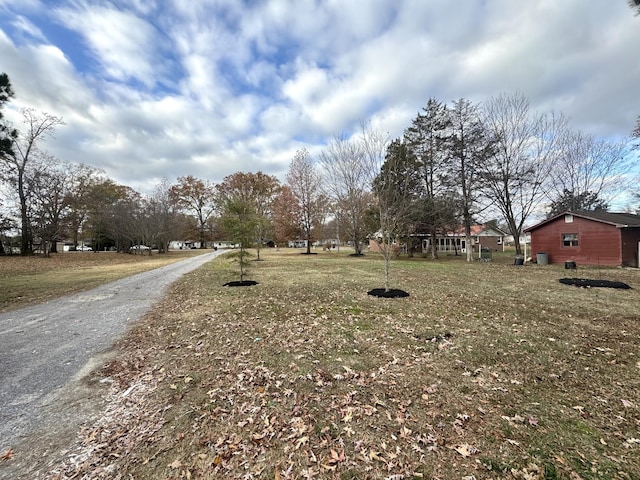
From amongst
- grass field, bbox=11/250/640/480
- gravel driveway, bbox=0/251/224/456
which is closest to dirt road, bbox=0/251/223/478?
gravel driveway, bbox=0/251/224/456

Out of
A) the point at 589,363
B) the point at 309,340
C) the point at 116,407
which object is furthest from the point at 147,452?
the point at 589,363

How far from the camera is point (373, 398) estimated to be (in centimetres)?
335

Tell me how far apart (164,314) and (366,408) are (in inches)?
234

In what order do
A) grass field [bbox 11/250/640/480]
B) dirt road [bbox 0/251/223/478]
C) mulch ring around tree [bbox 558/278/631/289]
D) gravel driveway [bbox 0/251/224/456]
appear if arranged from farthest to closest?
1. mulch ring around tree [bbox 558/278/631/289]
2. gravel driveway [bbox 0/251/224/456]
3. dirt road [bbox 0/251/223/478]
4. grass field [bbox 11/250/640/480]

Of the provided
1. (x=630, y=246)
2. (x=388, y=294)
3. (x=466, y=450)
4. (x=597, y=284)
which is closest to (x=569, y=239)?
(x=630, y=246)

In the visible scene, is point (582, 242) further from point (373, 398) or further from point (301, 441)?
point (301, 441)

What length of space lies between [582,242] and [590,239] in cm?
45

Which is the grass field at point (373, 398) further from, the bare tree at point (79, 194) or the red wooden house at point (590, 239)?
the bare tree at point (79, 194)

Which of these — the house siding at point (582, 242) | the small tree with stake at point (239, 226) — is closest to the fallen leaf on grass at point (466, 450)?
the small tree with stake at point (239, 226)

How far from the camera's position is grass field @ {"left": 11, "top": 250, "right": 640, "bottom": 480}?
2418 millimetres

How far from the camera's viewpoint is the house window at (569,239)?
19073 mm

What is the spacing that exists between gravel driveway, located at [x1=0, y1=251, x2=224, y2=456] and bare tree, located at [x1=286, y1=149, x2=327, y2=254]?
23114 mm

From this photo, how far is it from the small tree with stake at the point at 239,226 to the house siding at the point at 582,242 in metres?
20.8

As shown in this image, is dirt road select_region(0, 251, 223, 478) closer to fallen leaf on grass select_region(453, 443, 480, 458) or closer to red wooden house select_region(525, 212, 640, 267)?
fallen leaf on grass select_region(453, 443, 480, 458)
